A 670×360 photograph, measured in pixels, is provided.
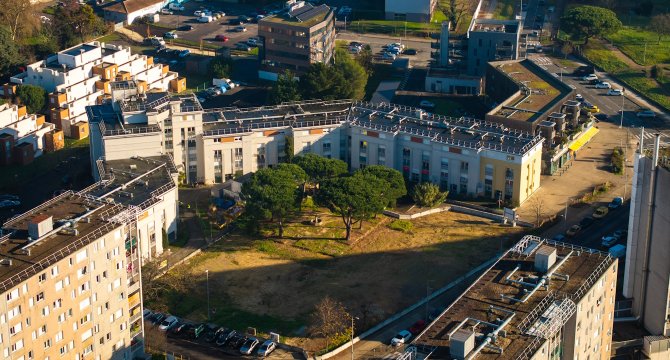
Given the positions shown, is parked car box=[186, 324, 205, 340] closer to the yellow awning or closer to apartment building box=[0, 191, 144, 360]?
apartment building box=[0, 191, 144, 360]

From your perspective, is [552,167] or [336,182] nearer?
[336,182]

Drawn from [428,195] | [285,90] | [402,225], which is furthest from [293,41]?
[402,225]

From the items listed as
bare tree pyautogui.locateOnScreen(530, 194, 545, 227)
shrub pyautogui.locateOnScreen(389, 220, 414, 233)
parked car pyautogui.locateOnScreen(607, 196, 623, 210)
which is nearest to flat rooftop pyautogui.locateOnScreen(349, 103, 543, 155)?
bare tree pyautogui.locateOnScreen(530, 194, 545, 227)

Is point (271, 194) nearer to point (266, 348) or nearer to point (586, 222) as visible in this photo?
point (266, 348)

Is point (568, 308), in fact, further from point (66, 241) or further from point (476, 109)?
point (476, 109)

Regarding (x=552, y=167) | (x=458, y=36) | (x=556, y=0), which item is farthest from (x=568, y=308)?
(x=556, y=0)

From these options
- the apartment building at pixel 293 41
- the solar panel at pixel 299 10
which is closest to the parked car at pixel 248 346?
the apartment building at pixel 293 41
